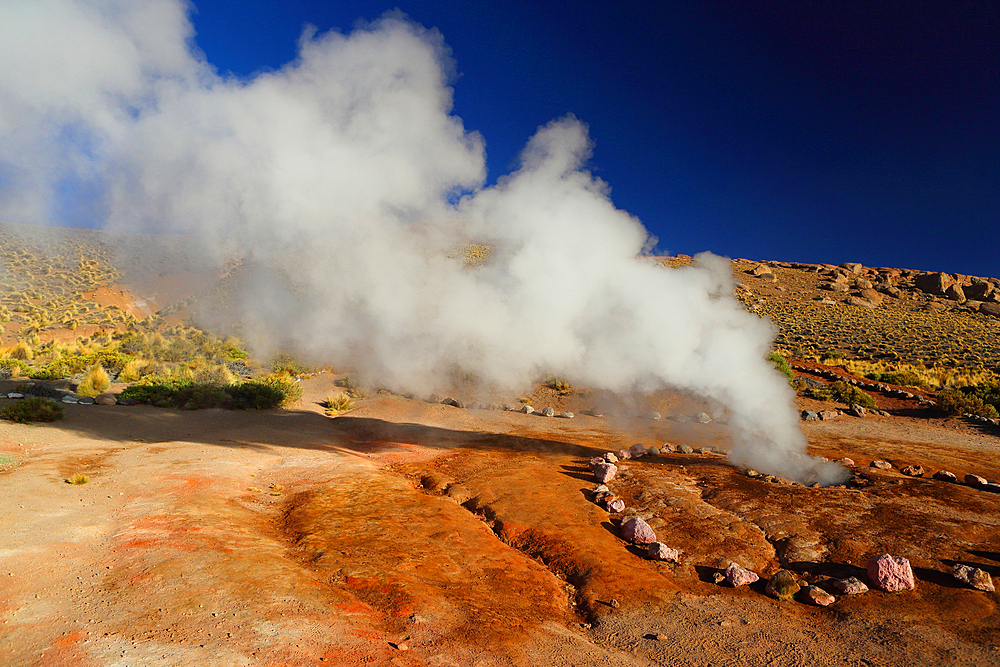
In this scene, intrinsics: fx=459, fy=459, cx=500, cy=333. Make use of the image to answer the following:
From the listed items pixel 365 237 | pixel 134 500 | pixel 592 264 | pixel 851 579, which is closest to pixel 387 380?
pixel 365 237

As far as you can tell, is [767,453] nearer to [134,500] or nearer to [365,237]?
[134,500]

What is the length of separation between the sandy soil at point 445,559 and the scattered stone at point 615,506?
1.05 feet

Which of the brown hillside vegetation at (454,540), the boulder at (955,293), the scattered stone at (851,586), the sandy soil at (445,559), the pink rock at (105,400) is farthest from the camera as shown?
the boulder at (955,293)

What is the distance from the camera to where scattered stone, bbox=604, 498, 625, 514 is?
751 cm

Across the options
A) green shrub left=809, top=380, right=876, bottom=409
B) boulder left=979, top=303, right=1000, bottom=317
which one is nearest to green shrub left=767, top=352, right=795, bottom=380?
green shrub left=809, top=380, right=876, bottom=409

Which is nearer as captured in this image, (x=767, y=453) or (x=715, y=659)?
(x=715, y=659)

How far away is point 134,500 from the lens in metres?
6.48

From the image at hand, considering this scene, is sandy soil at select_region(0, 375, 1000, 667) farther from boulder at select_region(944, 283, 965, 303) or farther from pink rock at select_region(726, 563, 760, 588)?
boulder at select_region(944, 283, 965, 303)

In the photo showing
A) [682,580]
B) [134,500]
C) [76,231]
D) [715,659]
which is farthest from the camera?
[76,231]

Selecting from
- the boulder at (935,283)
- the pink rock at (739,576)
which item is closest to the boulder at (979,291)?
the boulder at (935,283)

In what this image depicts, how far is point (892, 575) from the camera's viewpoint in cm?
504

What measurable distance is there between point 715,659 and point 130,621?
4813 mm

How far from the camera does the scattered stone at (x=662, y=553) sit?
234 inches

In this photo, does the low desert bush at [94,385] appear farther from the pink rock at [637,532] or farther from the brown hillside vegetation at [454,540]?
the pink rock at [637,532]
